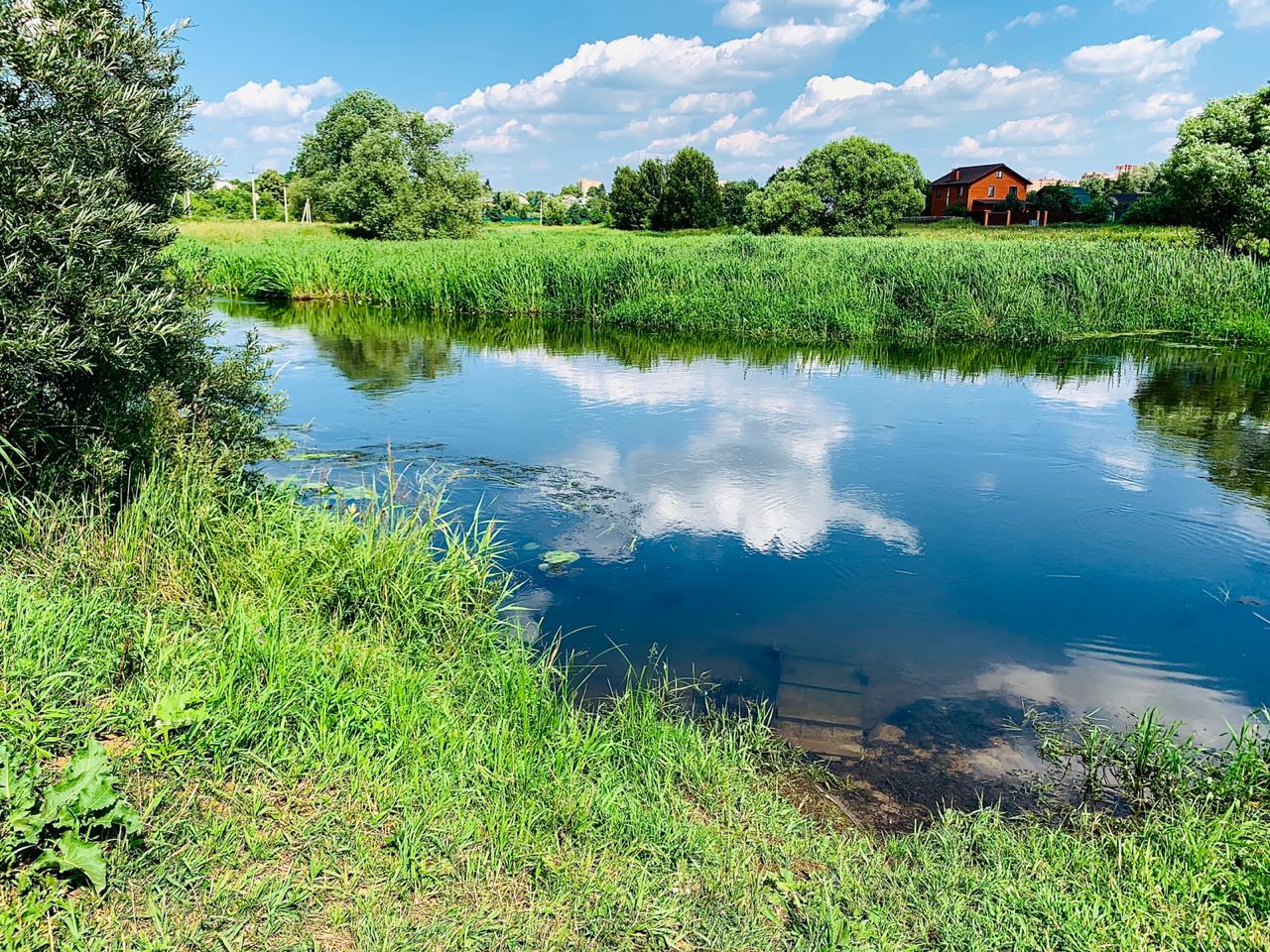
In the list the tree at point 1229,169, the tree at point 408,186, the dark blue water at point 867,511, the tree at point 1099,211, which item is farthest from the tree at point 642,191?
the dark blue water at point 867,511

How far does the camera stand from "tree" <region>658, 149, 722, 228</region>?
5772 cm

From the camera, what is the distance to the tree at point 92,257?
3943mm

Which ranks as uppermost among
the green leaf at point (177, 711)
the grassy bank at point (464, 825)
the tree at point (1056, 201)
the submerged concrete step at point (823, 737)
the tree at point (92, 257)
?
the tree at point (1056, 201)

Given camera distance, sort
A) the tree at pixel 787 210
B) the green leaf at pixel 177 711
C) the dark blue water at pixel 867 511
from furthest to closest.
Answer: the tree at pixel 787 210 → the dark blue water at pixel 867 511 → the green leaf at pixel 177 711

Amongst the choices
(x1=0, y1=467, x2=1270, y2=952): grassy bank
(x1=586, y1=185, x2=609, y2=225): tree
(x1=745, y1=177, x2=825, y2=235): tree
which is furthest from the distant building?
(x1=0, y1=467, x2=1270, y2=952): grassy bank

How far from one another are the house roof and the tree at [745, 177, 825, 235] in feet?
77.6

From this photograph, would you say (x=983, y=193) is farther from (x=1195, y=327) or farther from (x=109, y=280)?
(x=109, y=280)

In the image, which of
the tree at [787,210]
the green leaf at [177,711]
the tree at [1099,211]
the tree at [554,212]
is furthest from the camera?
the tree at [554,212]

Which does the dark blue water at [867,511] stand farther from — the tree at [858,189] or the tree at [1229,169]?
the tree at [858,189]

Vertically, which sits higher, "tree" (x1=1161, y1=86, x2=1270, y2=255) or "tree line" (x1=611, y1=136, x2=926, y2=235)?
"tree line" (x1=611, y1=136, x2=926, y2=235)

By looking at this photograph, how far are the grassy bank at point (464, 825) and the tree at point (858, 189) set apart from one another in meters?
49.6

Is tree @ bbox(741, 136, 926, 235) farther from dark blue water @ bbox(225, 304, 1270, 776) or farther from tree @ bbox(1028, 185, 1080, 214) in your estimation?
dark blue water @ bbox(225, 304, 1270, 776)

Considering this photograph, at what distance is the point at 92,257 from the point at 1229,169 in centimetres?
2921

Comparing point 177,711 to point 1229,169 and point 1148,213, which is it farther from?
point 1148,213
